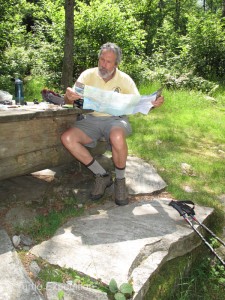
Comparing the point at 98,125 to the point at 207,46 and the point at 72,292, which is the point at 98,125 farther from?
the point at 207,46

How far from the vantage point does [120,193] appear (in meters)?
3.60

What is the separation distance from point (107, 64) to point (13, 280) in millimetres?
2460

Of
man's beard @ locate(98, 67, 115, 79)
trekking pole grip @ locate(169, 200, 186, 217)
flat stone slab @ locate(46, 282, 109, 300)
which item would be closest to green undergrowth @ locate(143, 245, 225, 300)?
trekking pole grip @ locate(169, 200, 186, 217)

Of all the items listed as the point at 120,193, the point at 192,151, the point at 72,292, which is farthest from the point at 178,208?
the point at 192,151

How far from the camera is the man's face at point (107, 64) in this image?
3783mm

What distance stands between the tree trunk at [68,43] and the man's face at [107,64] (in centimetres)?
329

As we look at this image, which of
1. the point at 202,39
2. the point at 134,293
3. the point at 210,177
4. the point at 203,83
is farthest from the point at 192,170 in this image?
the point at 202,39

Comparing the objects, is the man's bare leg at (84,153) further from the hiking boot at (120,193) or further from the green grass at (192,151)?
the green grass at (192,151)

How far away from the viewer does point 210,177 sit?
4.50 metres

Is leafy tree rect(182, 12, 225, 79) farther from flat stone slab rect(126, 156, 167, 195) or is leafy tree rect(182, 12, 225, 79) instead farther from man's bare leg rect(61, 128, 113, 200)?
man's bare leg rect(61, 128, 113, 200)

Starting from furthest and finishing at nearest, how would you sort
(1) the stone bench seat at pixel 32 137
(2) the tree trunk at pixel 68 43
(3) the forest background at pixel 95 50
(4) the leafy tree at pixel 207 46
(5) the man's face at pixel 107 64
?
(4) the leafy tree at pixel 207 46 → (3) the forest background at pixel 95 50 → (2) the tree trunk at pixel 68 43 → (5) the man's face at pixel 107 64 → (1) the stone bench seat at pixel 32 137

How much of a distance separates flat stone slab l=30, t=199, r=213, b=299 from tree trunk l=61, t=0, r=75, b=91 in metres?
4.46

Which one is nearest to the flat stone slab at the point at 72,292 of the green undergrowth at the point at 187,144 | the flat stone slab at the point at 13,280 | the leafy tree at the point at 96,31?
the flat stone slab at the point at 13,280

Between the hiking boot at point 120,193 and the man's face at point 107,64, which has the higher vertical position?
the man's face at point 107,64
